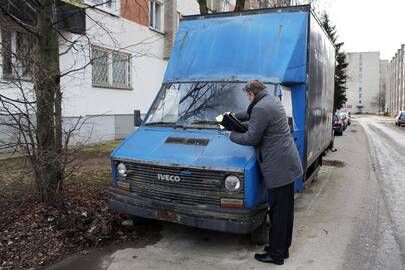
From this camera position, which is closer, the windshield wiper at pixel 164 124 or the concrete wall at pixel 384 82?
the windshield wiper at pixel 164 124

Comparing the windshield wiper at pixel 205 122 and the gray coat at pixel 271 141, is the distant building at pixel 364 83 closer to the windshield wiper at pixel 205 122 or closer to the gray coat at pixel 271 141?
the windshield wiper at pixel 205 122

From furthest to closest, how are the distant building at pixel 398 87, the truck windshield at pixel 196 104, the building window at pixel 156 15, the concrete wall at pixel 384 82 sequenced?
the concrete wall at pixel 384 82, the distant building at pixel 398 87, the building window at pixel 156 15, the truck windshield at pixel 196 104

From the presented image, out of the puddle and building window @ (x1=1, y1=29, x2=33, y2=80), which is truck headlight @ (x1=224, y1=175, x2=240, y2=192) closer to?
building window @ (x1=1, y1=29, x2=33, y2=80)

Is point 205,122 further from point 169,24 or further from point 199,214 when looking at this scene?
point 169,24

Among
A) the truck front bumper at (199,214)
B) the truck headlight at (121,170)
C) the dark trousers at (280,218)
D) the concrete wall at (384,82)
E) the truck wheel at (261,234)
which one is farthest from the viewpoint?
the concrete wall at (384,82)

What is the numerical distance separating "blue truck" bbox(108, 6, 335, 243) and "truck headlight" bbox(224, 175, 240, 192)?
0.01 meters

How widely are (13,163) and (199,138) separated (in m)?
2.98

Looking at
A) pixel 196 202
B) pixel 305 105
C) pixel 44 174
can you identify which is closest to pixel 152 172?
pixel 196 202

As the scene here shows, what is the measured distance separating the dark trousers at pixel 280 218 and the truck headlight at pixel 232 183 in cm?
42

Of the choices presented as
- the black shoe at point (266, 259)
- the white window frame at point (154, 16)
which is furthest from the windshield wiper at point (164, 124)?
the white window frame at point (154, 16)

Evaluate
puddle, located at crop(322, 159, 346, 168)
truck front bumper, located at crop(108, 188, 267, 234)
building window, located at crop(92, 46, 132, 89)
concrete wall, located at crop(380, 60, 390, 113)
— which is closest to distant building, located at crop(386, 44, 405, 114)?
concrete wall, located at crop(380, 60, 390, 113)

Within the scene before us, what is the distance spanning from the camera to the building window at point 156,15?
21.5 meters

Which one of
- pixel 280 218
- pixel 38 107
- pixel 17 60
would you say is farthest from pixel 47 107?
pixel 280 218

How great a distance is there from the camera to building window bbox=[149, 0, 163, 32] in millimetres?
21453
